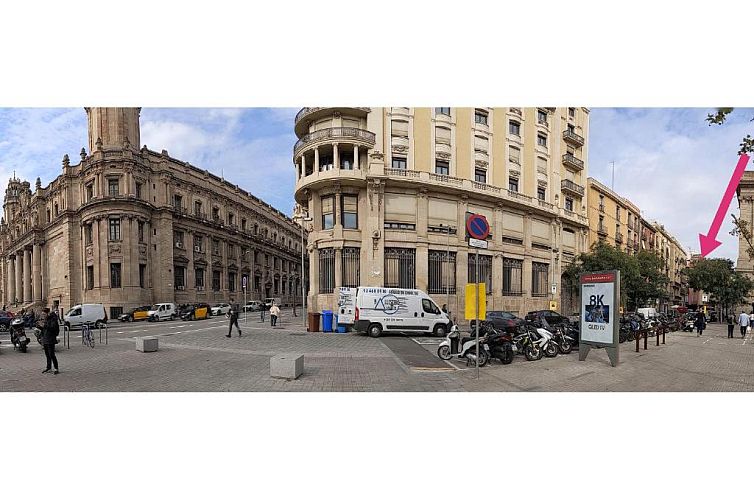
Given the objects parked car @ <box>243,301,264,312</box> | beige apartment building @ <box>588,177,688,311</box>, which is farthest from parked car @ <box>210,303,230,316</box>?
beige apartment building @ <box>588,177,688,311</box>

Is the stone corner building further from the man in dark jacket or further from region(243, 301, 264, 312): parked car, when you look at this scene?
the man in dark jacket

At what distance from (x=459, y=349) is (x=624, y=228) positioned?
2445 millimetres

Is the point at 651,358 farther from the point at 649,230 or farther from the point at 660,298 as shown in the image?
the point at 649,230

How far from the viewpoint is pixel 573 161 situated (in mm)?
3807

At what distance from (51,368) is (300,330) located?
2.50 metres

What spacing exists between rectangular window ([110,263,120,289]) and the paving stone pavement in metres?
0.44

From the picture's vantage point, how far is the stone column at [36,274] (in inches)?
147

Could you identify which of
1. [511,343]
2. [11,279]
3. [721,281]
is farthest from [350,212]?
[721,281]

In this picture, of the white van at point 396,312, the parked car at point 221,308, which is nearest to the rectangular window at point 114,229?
the parked car at point 221,308

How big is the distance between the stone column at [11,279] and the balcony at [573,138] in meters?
6.58

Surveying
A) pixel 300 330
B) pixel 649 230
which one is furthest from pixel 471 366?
pixel 649 230

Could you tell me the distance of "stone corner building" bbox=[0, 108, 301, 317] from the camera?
130 inches

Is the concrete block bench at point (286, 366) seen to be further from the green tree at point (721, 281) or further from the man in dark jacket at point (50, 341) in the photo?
the green tree at point (721, 281)

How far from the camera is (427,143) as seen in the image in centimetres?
331
